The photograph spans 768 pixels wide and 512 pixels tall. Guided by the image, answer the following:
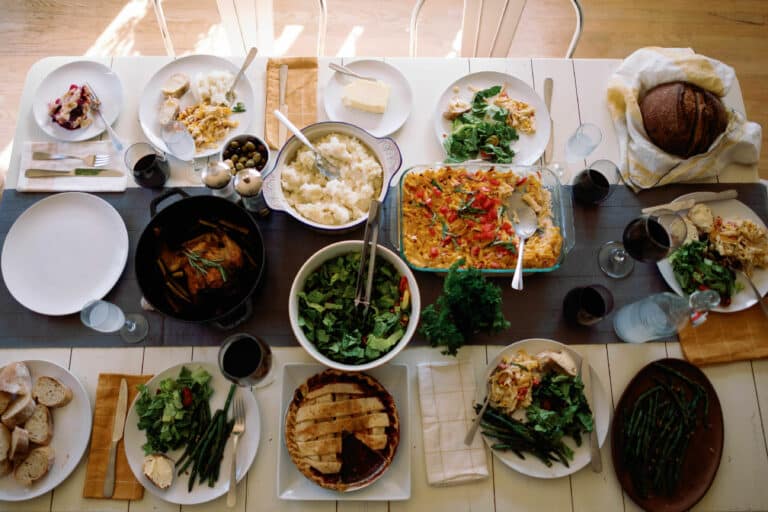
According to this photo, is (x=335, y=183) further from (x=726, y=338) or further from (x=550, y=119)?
(x=726, y=338)

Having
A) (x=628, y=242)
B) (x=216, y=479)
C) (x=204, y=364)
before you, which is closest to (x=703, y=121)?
(x=628, y=242)

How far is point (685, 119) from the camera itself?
6.56 ft

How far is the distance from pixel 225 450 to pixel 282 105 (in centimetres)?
145

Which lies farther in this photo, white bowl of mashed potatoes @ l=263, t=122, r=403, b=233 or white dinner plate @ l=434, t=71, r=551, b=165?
white dinner plate @ l=434, t=71, r=551, b=165

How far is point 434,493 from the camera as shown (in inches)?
66.2

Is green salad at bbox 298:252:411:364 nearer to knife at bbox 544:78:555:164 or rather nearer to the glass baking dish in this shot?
the glass baking dish

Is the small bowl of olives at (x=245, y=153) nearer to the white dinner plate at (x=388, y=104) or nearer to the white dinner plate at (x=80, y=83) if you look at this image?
the white dinner plate at (x=388, y=104)

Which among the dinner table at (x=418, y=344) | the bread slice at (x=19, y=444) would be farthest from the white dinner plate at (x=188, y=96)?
the bread slice at (x=19, y=444)

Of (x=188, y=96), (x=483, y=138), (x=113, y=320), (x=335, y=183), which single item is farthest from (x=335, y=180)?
(x=113, y=320)

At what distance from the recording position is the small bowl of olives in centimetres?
188

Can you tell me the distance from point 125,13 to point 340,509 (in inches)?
159

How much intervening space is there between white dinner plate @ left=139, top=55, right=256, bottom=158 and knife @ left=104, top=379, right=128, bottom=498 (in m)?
0.99

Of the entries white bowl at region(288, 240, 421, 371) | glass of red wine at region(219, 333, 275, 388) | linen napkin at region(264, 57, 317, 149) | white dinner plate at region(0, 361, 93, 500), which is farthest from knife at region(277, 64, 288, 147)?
white dinner plate at region(0, 361, 93, 500)

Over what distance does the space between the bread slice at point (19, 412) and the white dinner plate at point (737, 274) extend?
2.44 metres
